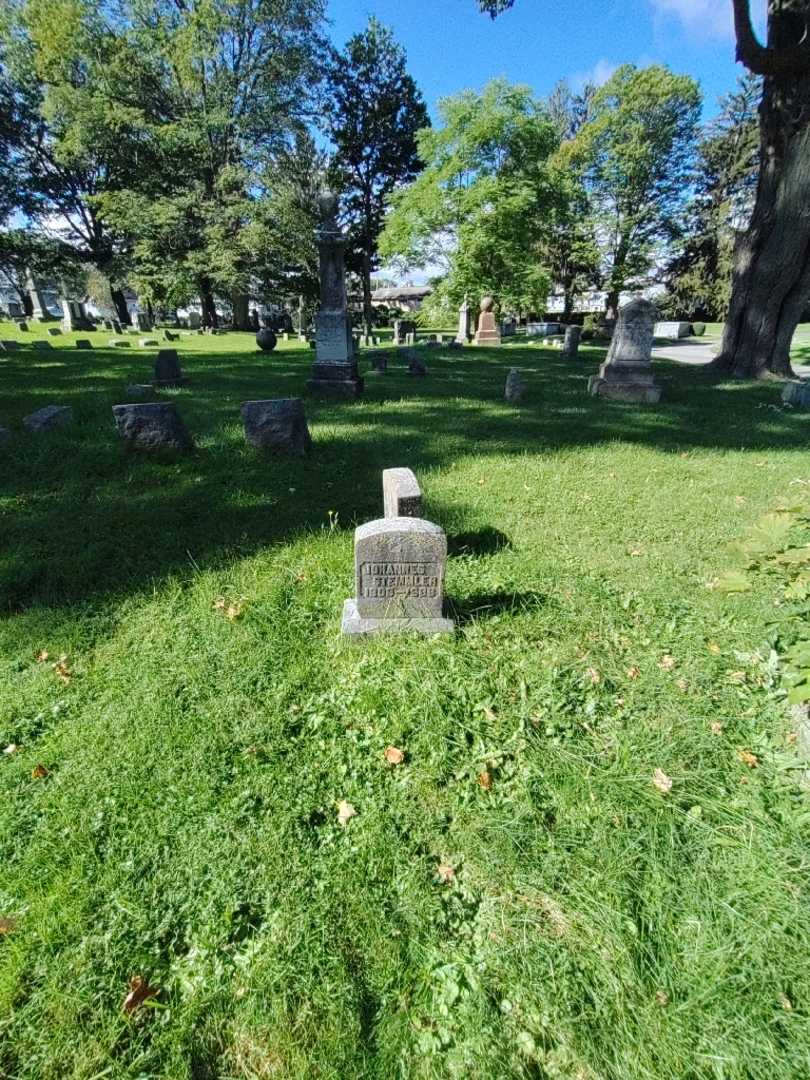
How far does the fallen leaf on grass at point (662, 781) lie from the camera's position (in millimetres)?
2074

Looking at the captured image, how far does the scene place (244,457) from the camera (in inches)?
223

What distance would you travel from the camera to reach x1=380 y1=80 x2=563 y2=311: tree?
20.3 metres

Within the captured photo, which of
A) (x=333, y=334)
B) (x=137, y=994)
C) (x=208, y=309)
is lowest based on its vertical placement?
(x=137, y=994)

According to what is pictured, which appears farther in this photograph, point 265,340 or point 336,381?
point 265,340

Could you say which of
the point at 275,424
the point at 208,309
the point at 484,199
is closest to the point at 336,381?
the point at 275,424

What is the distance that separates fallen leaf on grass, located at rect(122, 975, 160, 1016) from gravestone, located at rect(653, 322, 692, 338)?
34822 mm

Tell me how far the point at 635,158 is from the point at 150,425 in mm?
34160

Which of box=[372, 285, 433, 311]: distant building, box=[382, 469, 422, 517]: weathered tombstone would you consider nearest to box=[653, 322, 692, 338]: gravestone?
box=[382, 469, 422, 517]: weathered tombstone

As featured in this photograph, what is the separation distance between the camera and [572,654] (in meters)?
2.84

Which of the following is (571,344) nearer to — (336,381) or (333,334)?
(333,334)

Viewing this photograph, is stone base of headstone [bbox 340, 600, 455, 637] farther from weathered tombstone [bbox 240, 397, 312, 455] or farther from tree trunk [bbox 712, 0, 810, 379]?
tree trunk [bbox 712, 0, 810, 379]

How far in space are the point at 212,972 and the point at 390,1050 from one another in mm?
585

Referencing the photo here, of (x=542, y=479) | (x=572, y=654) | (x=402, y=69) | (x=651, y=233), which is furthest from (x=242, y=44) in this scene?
(x=572, y=654)

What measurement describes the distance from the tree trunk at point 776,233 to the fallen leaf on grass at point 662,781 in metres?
13.5
